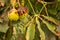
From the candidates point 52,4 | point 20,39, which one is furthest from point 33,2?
point 20,39

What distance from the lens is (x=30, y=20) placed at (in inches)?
35.1

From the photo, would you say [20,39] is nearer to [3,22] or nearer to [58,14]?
[3,22]

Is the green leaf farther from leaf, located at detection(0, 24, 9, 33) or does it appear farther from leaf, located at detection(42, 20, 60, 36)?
leaf, located at detection(0, 24, 9, 33)

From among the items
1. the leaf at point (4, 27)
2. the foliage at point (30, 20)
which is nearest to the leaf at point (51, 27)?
the foliage at point (30, 20)

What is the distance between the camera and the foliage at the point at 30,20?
85 cm

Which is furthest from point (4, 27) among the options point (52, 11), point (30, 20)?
point (52, 11)

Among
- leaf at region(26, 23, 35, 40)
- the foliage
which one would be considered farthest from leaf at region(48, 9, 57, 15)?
leaf at region(26, 23, 35, 40)

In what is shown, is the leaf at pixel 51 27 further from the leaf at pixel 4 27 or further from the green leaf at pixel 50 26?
the leaf at pixel 4 27

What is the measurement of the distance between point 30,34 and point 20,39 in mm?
69

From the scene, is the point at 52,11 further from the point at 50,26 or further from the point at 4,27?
the point at 4,27

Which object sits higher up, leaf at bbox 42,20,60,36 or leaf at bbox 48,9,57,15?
leaf at bbox 48,9,57,15

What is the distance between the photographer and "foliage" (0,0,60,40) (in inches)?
33.3

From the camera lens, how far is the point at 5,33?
3.11 feet

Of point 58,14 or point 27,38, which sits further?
point 58,14
